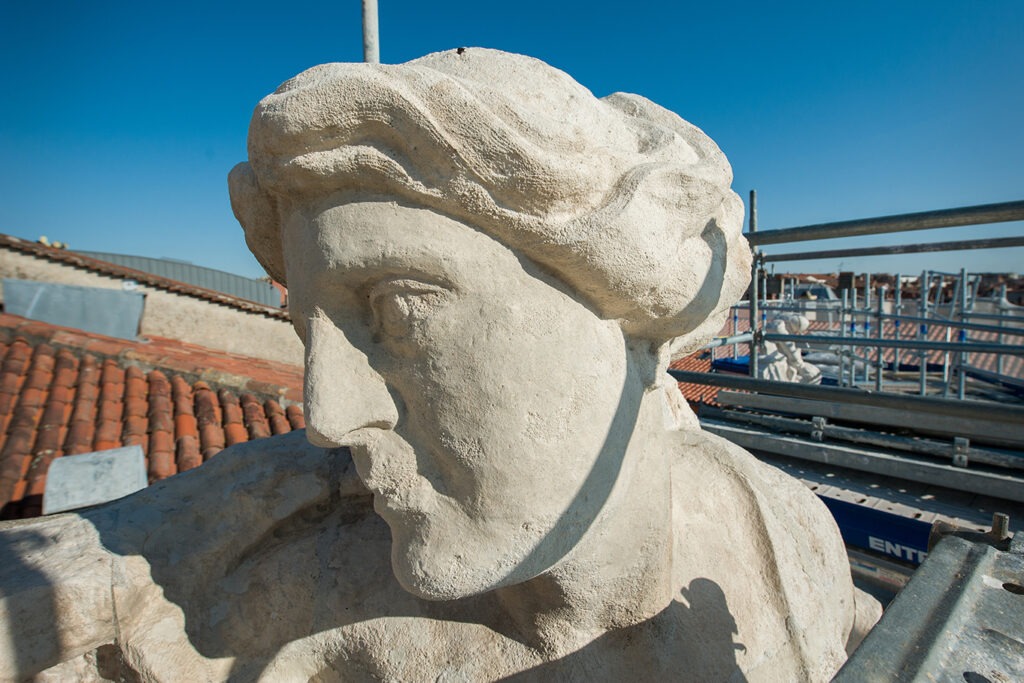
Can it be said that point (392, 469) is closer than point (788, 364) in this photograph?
Yes

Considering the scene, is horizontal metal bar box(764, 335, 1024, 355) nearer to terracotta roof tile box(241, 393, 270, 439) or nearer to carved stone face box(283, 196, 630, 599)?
carved stone face box(283, 196, 630, 599)

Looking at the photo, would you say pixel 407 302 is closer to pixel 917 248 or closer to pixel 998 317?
pixel 917 248

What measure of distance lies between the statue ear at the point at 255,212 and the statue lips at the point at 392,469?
1.29 feet

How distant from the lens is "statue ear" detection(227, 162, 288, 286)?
119cm

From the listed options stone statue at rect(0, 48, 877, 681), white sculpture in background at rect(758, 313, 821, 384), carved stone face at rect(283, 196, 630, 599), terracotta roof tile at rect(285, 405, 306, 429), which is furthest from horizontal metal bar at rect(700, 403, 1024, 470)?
terracotta roof tile at rect(285, 405, 306, 429)

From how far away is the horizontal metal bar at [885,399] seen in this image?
2.26m

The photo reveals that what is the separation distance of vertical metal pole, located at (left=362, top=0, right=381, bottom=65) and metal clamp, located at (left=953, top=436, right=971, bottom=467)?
106 inches

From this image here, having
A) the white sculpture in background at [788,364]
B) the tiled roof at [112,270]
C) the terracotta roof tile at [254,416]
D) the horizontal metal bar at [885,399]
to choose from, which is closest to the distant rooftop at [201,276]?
the tiled roof at [112,270]

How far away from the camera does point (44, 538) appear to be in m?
1.27

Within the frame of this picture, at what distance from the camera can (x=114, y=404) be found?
20.7ft

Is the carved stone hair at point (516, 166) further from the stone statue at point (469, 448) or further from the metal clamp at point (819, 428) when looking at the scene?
the metal clamp at point (819, 428)

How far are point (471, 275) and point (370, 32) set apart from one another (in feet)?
4.28

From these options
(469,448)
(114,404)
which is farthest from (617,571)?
(114,404)

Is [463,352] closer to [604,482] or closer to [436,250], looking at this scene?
[436,250]
